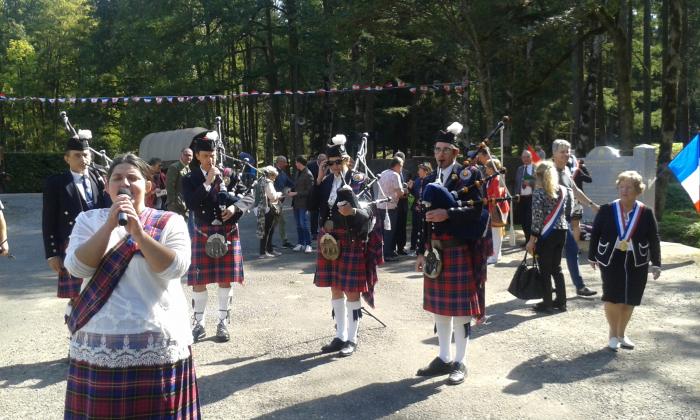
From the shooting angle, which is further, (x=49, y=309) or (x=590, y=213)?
(x=590, y=213)

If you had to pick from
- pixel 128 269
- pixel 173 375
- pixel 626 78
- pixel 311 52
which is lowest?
pixel 173 375

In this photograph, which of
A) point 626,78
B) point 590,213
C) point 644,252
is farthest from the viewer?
point 626,78

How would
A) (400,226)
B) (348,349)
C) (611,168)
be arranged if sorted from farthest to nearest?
1. (611,168)
2. (400,226)
3. (348,349)

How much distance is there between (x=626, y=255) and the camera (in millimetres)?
5488

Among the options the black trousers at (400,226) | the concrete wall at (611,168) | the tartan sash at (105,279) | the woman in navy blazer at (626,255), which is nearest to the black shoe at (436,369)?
the woman in navy blazer at (626,255)

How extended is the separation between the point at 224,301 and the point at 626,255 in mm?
3576

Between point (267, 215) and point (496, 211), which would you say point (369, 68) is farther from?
point (496, 211)

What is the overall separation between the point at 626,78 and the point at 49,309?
12.0 meters

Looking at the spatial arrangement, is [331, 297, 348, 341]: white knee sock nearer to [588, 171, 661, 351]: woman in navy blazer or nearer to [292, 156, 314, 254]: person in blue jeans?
[588, 171, 661, 351]: woman in navy blazer

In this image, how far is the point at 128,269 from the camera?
266cm

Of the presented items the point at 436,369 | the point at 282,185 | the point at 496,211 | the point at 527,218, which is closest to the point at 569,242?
the point at 527,218

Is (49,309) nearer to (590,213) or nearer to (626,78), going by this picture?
(590,213)

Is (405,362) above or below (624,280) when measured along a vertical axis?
below

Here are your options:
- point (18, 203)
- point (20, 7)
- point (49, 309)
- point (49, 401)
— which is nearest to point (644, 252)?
point (49, 401)
